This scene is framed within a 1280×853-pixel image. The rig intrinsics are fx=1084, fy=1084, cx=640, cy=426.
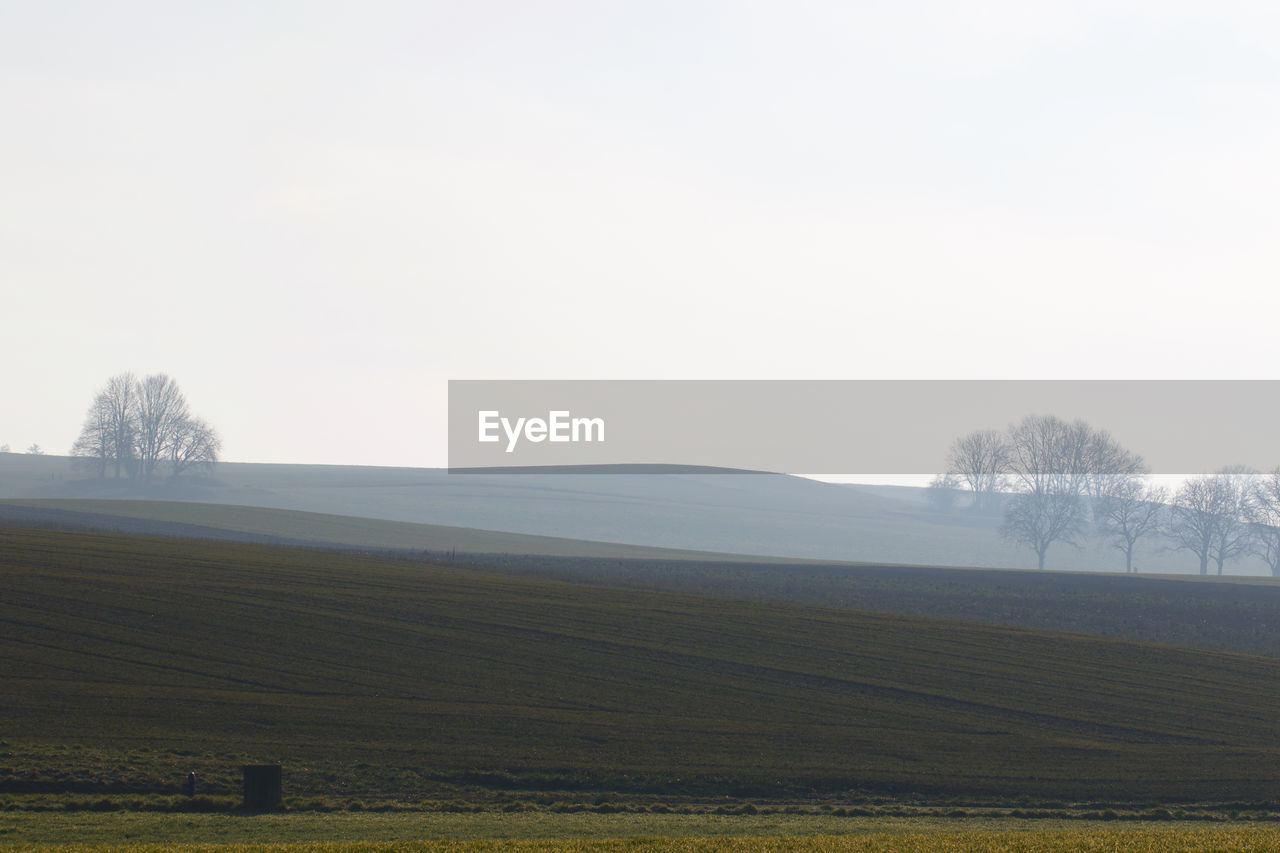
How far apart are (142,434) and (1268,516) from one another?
9924 centimetres

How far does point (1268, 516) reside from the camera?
284 feet

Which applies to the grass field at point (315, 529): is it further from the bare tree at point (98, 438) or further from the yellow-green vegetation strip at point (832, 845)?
the yellow-green vegetation strip at point (832, 845)

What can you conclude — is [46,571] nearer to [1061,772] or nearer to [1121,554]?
[1061,772]

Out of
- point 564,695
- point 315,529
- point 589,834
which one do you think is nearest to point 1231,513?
point 315,529

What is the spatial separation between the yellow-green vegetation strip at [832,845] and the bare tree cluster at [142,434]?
97890mm

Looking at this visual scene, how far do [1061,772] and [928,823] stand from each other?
5.09 metres

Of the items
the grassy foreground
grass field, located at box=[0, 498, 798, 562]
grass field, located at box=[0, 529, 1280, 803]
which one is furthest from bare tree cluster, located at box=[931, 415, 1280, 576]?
the grassy foreground


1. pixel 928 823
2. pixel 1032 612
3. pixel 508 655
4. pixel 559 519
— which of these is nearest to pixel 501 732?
pixel 508 655

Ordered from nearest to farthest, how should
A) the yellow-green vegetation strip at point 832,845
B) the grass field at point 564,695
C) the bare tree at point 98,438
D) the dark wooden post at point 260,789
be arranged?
the yellow-green vegetation strip at point 832,845 < the dark wooden post at point 260,789 < the grass field at point 564,695 < the bare tree at point 98,438

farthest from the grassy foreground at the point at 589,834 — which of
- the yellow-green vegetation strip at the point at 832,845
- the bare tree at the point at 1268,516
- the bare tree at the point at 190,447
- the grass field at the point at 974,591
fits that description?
the bare tree at the point at 190,447

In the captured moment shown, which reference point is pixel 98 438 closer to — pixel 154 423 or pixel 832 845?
pixel 154 423

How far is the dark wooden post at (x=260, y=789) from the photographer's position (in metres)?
16.2

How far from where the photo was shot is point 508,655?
27203 millimetres

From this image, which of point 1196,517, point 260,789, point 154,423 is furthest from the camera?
point 154,423
